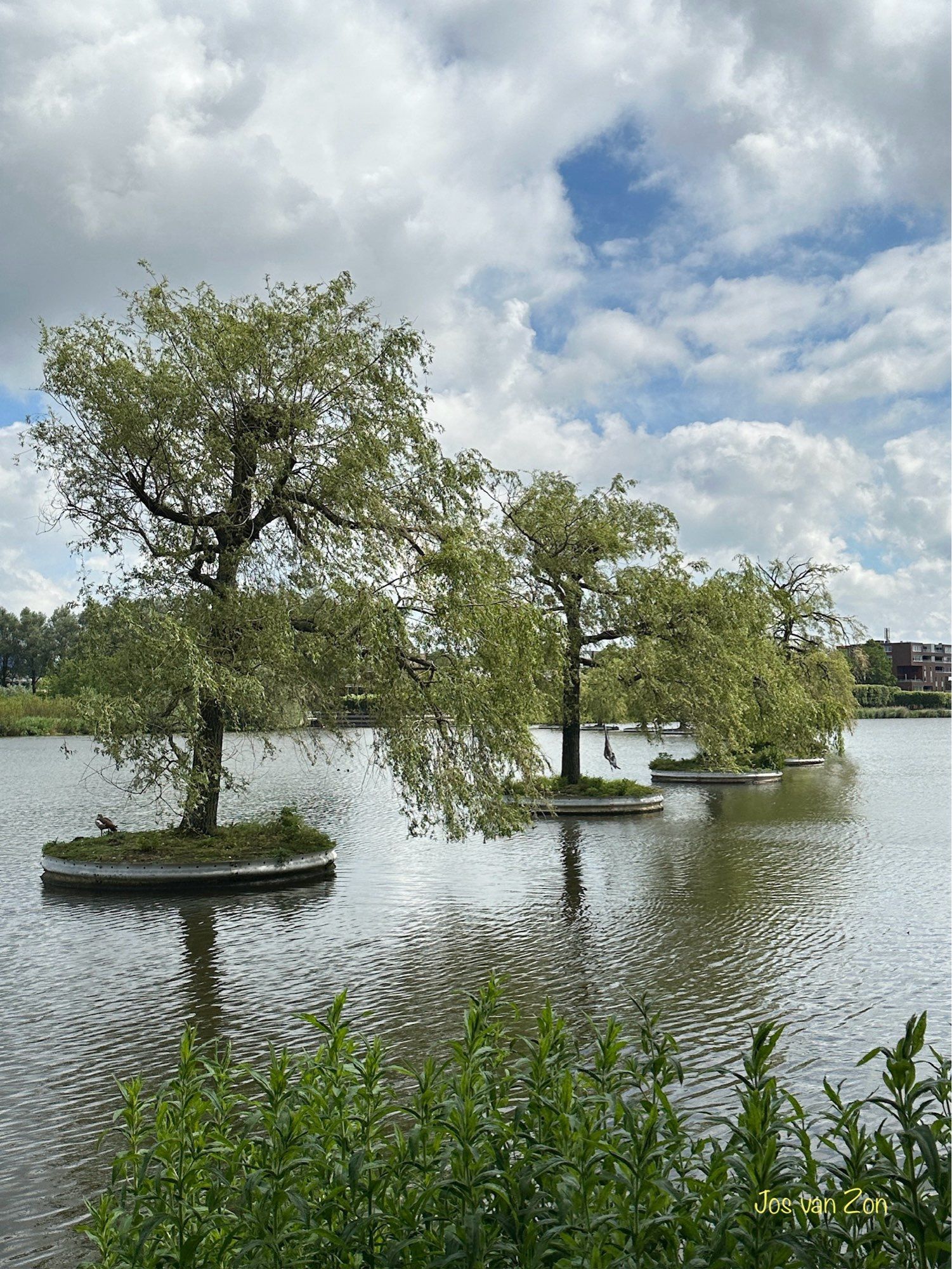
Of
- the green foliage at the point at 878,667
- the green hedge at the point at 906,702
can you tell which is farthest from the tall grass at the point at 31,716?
the green foliage at the point at 878,667

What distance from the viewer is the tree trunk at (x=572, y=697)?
84.9ft

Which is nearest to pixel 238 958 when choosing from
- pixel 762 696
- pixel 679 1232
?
pixel 679 1232

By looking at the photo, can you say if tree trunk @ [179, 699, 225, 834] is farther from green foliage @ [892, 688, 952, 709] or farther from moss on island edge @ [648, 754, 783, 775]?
green foliage @ [892, 688, 952, 709]

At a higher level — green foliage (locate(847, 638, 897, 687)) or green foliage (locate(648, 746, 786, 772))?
green foliage (locate(847, 638, 897, 687))

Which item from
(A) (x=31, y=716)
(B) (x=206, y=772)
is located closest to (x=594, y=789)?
(B) (x=206, y=772)

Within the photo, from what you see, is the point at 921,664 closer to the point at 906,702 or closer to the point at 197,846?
the point at 906,702

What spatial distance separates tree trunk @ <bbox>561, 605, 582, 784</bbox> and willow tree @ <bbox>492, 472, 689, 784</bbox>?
0.08 feet

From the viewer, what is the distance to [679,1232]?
3.60 meters

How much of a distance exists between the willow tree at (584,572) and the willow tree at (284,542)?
8994 millimetres

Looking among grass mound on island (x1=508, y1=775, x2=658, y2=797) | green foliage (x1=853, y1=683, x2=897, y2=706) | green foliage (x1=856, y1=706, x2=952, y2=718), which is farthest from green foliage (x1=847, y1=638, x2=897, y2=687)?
grass mound on island (x1=508, y1=775, x2=658, y2=797)

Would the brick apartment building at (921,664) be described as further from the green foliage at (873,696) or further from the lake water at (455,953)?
the lake water at (455,953)

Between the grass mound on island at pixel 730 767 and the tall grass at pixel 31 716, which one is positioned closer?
the grass mound on island at pixel 730 767

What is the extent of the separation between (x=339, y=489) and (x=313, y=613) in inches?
80.3

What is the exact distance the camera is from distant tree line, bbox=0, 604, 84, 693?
306ft
